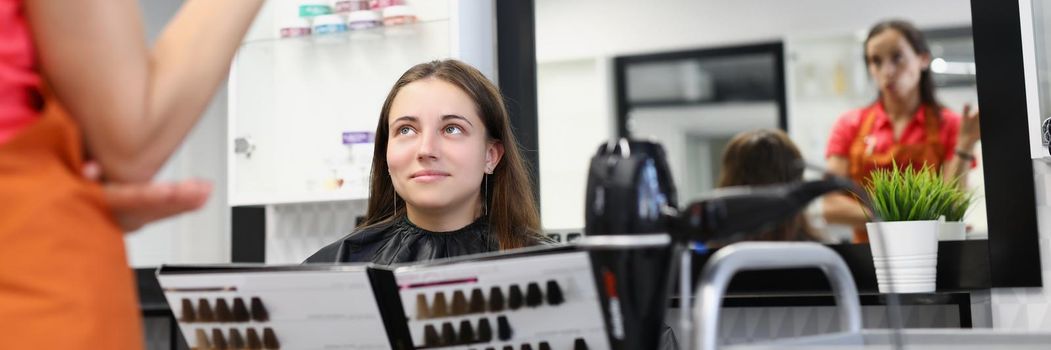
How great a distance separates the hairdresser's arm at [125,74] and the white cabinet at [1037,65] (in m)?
2.21

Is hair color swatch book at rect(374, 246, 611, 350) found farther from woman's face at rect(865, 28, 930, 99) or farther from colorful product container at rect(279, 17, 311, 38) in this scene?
woman's face at rect(865, 28, 930, 99)

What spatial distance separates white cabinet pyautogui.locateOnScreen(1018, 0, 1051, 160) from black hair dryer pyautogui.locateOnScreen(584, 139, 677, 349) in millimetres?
1909

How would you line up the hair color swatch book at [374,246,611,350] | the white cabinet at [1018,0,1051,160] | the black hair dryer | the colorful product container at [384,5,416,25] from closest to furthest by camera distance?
the black hair dryer, the hair color swatch book at [374,246,611,350], the white cabinet at [1018,0,1051,160], the colorful product container at [384,5,416,25]

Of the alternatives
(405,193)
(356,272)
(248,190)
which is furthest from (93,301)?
(248,190)

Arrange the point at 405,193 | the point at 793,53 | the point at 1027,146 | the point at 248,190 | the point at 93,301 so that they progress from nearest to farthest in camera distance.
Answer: the point at 93,301 → the point at 405,193 → the point at 1027,146 → the point at 248,190 → the point at 793,53

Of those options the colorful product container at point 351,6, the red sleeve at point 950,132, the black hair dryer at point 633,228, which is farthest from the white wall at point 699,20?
the black hair dryer at point 633,228

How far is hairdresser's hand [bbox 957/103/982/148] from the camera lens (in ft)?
9.26

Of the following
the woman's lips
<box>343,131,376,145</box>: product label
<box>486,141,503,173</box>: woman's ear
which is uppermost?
<box>343,131,376,145</box>: product label

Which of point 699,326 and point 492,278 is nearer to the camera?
point 699,326

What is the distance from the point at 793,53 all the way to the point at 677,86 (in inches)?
28.6

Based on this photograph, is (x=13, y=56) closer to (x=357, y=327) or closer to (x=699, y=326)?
(x=699, y=326)

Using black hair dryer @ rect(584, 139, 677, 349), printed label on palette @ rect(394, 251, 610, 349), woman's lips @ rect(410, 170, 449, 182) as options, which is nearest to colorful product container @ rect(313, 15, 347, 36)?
woman's lips @ rect(410, 170, 449, 182)

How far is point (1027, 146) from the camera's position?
2.61 m

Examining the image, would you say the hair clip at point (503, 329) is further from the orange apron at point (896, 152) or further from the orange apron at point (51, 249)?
the orange apron at point (896, 152)
